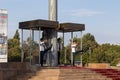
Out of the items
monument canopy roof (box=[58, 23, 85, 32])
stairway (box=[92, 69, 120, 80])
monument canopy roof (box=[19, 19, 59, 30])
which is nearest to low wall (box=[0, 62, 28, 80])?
monument canopy roof (box=[19, 19, 59, 30])

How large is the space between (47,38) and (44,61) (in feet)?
4.77

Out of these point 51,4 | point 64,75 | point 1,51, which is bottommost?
point 64,75

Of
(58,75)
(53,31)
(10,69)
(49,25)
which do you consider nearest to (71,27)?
(53,31)

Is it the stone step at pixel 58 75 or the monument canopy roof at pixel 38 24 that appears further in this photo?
the monument canopy roof at pixel 38 24

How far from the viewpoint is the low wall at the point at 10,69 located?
19.2 metres

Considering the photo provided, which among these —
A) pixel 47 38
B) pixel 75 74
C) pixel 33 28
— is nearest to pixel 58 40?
pixel 47 38

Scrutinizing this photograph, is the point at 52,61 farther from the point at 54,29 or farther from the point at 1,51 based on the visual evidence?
the point at 1,51

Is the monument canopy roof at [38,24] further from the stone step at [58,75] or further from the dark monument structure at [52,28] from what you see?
the stone step at [58,75]

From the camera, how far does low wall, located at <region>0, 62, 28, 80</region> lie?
1924cm

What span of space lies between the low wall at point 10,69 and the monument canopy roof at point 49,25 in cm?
298

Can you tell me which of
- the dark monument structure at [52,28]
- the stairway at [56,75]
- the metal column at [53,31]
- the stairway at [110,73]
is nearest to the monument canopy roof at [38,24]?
the dark monument structure at [52,28]

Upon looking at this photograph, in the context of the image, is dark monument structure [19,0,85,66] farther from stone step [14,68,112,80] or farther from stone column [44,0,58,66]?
stone step [14,68,112,80]

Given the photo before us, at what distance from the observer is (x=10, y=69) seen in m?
19.8

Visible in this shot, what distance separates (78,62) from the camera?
28.1 meters
